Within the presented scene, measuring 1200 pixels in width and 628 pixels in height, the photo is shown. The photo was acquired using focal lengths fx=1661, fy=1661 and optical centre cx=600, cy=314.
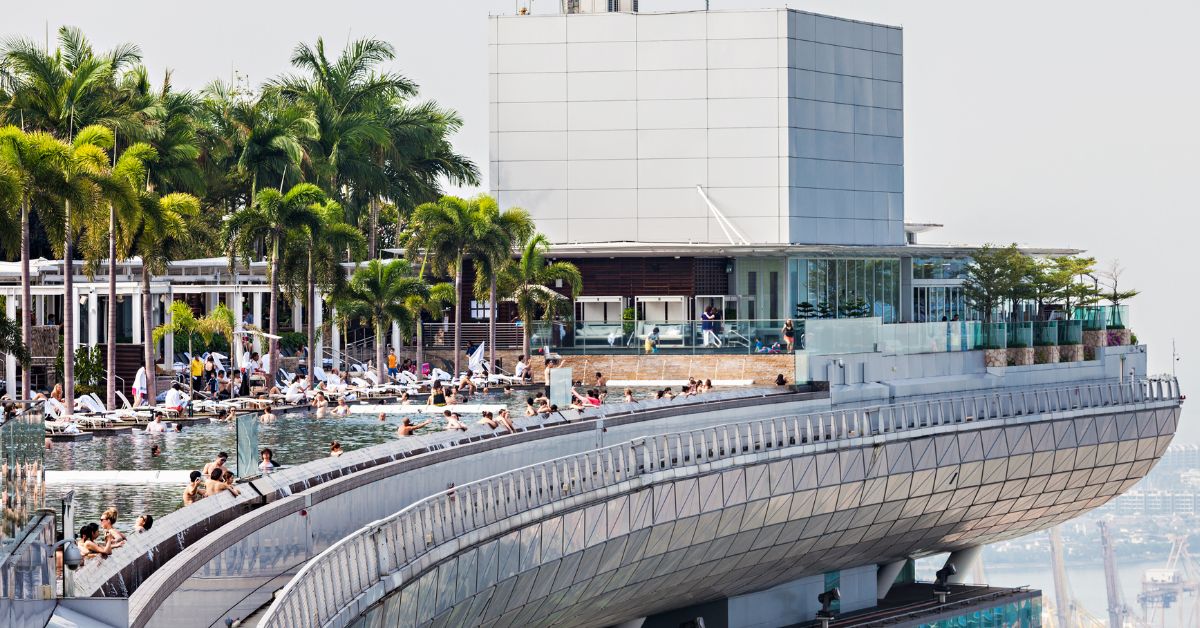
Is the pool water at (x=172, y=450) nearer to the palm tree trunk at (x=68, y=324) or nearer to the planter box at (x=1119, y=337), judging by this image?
the palm tree trunk at (x=68, y=324)

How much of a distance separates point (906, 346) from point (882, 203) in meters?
22.8

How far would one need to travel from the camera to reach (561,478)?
25703 millimetres

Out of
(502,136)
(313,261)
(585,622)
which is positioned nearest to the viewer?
(585,622)

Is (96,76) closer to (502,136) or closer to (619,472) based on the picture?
(502,136)

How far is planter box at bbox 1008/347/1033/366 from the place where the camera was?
56.9 m

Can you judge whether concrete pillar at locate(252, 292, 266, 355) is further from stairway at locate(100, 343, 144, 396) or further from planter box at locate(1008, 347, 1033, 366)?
planter box at locate(1008, 347, 1033, 366)

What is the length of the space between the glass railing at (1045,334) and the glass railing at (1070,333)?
414mm

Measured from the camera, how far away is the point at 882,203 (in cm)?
7325

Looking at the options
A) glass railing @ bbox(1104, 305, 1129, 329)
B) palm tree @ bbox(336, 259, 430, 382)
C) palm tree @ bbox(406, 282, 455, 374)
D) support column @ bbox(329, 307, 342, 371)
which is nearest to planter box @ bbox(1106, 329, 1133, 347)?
glass railing @ bbox(1104, 305, 1129, 329)

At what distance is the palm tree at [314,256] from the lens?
45.1 metres

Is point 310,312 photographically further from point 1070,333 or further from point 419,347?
point 1070,333

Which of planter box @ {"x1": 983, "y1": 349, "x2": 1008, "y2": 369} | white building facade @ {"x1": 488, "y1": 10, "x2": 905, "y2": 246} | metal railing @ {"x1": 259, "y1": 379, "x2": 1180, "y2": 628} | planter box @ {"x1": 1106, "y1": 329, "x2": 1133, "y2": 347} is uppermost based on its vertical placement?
white building facade @ {"x1": 488, "y1": 10, "x2": 905, "y2": 246}

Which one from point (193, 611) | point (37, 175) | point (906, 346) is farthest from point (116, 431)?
point (906, 346)

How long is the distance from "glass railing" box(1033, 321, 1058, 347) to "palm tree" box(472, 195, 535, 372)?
59.9 ft
